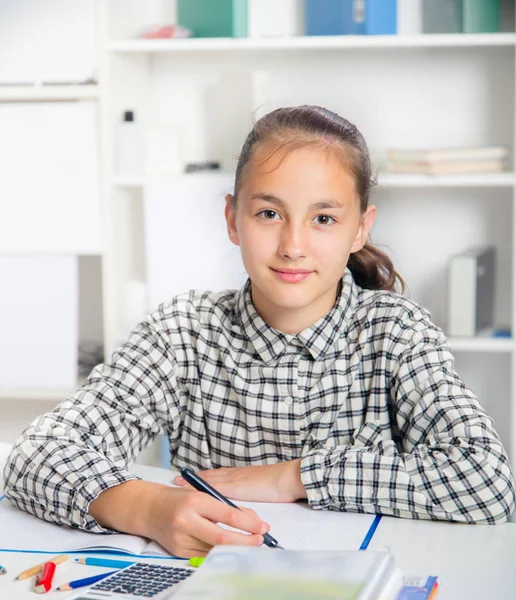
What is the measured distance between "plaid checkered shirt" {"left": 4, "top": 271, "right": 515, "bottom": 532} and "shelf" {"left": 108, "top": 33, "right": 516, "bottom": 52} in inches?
42.6

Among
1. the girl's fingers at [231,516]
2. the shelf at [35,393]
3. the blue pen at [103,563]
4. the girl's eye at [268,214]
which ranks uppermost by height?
the girl's eye at [268,214]

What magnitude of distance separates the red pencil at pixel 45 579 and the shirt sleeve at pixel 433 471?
0.36 meters

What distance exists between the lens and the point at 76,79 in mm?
2408

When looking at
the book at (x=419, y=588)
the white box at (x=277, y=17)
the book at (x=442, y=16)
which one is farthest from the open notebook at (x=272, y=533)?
the white box at (x=277, y=17)

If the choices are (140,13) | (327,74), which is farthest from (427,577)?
(140,13)

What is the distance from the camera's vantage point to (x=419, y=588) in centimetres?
86

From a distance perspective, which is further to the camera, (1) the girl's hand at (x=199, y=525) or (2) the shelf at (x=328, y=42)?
(2) the shelf at (x=328, y=42)

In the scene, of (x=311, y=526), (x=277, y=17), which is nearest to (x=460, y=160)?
(x=277, y=17)

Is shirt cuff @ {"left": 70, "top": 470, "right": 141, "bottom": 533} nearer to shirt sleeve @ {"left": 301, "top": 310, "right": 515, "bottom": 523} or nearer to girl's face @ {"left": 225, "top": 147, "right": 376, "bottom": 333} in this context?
shirt sleeve @ {"left": 301, "top": 310, "right": 515, "bottom": 523}

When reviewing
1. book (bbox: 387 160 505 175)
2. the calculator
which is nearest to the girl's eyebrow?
the calculator

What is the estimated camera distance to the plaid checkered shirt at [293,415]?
1122 millimetres

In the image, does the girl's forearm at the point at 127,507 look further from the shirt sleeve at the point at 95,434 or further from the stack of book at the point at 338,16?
the stack of book at the point at 338,16

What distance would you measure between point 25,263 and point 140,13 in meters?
0.83

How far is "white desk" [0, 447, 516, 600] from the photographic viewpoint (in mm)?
885
